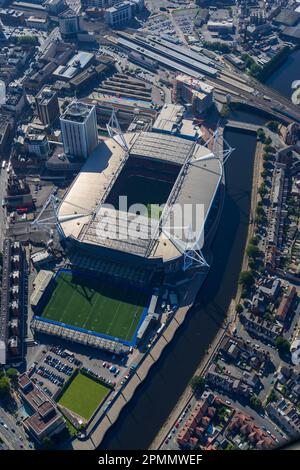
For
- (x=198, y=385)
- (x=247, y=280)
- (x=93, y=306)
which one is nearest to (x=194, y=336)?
(x=198, y=385)

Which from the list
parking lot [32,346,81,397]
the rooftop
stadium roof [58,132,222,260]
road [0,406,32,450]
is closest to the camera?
road [0,406,32,450]

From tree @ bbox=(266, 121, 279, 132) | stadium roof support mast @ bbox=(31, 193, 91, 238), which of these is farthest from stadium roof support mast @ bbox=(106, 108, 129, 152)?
tree @ bbox=(266, 121, 279, 132)

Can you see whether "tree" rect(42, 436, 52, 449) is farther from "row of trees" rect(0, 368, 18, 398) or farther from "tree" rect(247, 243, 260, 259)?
"tree" rect(247, 243, 260, 259)

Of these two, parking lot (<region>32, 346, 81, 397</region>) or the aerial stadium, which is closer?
parking lot (<region>32, 346, 81, 397</region>)

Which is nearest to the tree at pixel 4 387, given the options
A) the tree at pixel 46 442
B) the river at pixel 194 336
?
the tree at pixel 46 442

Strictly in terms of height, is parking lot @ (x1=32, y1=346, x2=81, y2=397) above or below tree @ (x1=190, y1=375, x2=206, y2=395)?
below

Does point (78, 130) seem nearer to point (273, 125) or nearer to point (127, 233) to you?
point (127, 233)

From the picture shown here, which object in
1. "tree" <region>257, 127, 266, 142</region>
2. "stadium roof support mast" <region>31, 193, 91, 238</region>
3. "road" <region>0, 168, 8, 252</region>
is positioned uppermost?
"tree" <region>257, 127, 266, 142</region>

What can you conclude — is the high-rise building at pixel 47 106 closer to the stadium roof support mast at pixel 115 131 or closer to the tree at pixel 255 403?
the stadium roof support mast at pixel 115 131
